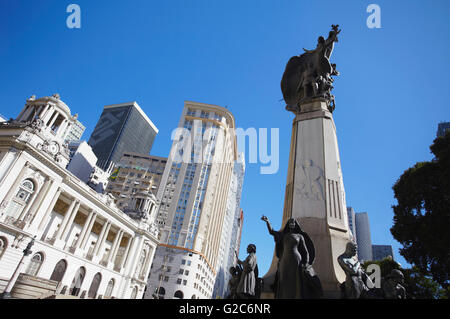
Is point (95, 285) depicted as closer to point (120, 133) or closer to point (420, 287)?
point (420, 287)

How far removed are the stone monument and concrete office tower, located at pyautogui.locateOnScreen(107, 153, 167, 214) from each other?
68.7 metres

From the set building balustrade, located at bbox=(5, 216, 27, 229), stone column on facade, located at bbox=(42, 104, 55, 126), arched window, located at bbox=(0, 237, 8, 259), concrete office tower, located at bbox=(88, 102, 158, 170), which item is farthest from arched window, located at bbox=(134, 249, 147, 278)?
concrete office tower, located at bbox=(88, 102, 158, 170)

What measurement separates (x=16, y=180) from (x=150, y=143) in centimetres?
12428

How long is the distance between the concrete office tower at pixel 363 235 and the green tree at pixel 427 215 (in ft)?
420

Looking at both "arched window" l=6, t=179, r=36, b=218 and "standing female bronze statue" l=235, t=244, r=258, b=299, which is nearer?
"standing female bronze statue" l=235, t=244, r=258, b=299

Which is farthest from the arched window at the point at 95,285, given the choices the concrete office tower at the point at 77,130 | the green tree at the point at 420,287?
the concrete office tower at the point at 77,130

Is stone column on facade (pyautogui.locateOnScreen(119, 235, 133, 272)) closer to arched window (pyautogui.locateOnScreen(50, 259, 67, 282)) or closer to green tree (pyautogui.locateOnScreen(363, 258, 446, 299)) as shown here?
arched window (pyautogui.locateOnScreen(50, 259, 67, 282))

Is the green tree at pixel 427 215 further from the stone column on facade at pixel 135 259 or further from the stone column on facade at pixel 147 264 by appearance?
the stone column on facade at pixel 147 264

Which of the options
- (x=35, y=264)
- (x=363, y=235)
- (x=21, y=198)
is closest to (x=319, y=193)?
(x=21, y=198)

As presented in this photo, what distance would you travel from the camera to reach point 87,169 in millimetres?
66688

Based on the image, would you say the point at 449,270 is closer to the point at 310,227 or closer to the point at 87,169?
the point at 310,227

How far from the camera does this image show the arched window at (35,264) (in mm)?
30172

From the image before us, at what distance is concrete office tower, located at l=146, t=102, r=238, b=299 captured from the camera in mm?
59781
